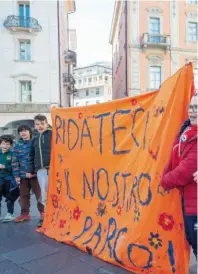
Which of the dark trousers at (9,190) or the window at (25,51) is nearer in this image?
the dark trousers at (9,190)

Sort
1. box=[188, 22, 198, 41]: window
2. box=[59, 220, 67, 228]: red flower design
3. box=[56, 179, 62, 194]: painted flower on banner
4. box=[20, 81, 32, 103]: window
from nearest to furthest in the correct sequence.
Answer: box=[59, 220, 67, 228]: red flower design
box=[56, 179, 62, 194]: painted flower on banner
box=[20, 81, 32, 103]: window
box=[188, 22, 198, 41]: window

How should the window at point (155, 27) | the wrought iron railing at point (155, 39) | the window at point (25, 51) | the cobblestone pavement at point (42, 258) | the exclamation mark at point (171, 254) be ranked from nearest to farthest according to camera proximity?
the exclamation mark at point (171, 254) < the cobblestone pavement at point (42, 258) < the window at point (25, 51) < the wrought iron railing at point (155, 39) < the window at point (155, 27)

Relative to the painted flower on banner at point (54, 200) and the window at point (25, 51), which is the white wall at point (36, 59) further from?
the painted flower on banner at point (54, 200)

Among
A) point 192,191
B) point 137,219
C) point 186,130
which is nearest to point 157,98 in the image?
point 186,130

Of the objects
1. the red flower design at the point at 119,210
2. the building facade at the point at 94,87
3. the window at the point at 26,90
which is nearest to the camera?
the red flower design at the point at 119,210

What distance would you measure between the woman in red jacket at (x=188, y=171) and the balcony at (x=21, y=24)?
18862mm

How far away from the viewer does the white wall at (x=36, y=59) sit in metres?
19.0

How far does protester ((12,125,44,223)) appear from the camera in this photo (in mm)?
4426

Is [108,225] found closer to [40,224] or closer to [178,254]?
[178,254]

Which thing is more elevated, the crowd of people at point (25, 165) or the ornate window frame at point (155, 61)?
the ornate window frame at point (155, 61)

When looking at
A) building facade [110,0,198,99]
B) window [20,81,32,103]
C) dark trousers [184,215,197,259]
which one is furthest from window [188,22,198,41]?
dark trousers [184,215,197,259]

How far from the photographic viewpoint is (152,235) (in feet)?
8.51

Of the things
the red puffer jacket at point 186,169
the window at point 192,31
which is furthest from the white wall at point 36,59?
the red puffer jacket at point 186,169

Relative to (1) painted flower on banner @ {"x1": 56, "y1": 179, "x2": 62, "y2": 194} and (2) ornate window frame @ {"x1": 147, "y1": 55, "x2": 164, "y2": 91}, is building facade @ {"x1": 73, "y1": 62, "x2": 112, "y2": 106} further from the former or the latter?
(1) painted flower on banner @ {"x1": 56, "y1": 179, "x2": 62, "y2": 194}
